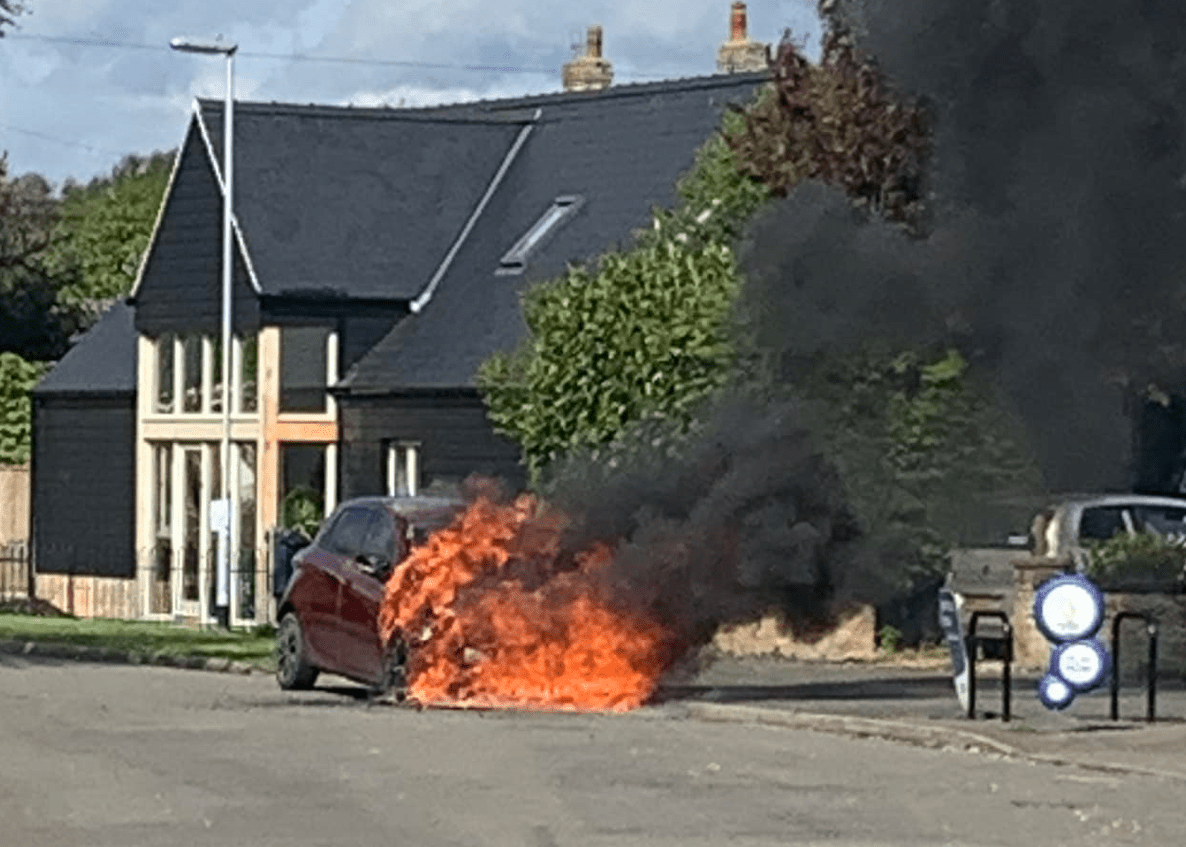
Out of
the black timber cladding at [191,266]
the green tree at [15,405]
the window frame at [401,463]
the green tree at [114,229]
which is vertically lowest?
the window frame at [401,463]

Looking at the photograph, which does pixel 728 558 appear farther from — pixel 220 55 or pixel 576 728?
pixel 220 55

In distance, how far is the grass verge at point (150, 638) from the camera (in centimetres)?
3447

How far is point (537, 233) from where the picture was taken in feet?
157

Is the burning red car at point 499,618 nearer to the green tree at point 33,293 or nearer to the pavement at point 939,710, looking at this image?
the pavement at point 939,710

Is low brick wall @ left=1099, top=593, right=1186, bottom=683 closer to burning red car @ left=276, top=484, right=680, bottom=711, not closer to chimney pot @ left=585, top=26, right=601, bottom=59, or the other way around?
burning red car @ left=276, top=484, right=680, bottom=711

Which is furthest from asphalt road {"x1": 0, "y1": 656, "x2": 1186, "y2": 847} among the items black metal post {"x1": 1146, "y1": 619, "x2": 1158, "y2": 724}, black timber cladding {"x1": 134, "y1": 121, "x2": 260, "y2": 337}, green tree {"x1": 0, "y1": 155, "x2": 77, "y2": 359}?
green tree {"x1": 0, "y1": 155, "x2": 77, "y2": 359}

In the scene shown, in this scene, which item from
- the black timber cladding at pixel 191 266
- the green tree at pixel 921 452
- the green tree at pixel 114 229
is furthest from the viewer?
the green tree at pixel 114 229

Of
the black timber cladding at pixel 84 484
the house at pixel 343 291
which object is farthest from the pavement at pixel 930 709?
the black timber cladding at pixel 84 484

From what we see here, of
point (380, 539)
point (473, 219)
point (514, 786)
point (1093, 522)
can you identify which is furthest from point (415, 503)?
point (473, 219)

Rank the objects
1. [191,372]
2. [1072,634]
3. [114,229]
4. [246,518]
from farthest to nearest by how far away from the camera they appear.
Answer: [114,229]
[191,372]
[246,518]
[1072,634]

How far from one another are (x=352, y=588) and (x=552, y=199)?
2333 cm

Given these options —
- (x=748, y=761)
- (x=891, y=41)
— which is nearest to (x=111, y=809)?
(x=748, y=761)

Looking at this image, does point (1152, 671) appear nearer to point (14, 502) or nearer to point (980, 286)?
point (980, 286)

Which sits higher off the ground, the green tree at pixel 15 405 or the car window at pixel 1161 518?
the green tree at pixel 15 405
